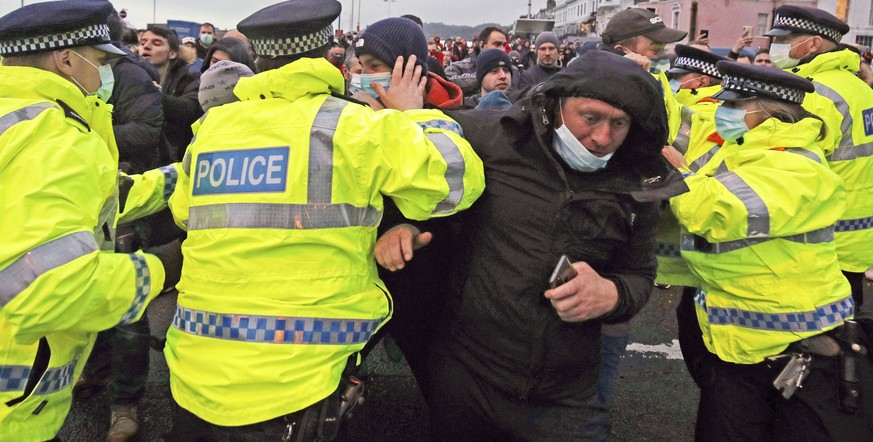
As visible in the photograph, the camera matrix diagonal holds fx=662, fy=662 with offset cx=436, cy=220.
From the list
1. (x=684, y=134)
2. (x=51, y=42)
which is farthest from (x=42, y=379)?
(x=684, y=134)

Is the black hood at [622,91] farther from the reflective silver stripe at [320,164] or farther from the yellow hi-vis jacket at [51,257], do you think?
the yellow hi-vis jacket at [51,257]

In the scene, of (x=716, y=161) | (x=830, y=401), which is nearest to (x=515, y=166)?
(x=716, y=161)

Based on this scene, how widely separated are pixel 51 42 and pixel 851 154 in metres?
4.55

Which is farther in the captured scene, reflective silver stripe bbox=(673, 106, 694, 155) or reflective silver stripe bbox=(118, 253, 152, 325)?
reflective silver stripe bbox=(673, 106, 694, 155)

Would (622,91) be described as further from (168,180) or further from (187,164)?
(168,180)

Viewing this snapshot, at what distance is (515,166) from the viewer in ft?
7.55

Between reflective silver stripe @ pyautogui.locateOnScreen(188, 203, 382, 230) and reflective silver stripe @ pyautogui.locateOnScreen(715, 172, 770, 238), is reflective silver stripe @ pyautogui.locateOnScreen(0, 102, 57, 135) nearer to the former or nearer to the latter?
reflective silver stripe @ pyautogui.locateOnScreen(188, 203, 382, 230)

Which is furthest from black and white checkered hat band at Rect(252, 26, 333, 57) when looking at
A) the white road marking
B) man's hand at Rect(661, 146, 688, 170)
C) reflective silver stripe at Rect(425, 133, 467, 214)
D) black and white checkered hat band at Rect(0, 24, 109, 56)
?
the white road marking

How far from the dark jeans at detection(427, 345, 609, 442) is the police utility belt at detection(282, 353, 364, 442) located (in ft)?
1.39

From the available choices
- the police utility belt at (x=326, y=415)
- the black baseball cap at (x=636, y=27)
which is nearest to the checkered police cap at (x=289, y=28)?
the police utility belt at (x=326, y=415)

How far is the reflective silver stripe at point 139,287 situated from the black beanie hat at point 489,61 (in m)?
4.35

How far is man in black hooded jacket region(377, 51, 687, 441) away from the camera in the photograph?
221cm

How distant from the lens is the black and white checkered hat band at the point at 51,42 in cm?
217

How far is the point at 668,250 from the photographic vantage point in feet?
9.80
